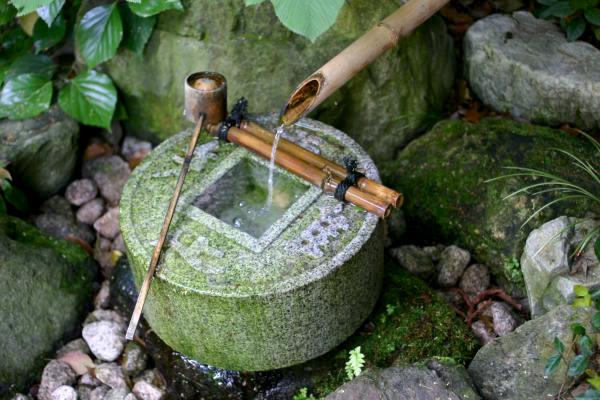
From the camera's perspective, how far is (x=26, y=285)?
3.83m

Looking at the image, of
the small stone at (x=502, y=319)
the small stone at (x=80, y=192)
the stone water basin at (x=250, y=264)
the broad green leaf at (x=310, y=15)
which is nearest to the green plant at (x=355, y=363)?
the stone water basin at (x=250, y=264)

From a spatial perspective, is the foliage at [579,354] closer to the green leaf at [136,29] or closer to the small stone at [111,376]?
the small stone at [111,376]

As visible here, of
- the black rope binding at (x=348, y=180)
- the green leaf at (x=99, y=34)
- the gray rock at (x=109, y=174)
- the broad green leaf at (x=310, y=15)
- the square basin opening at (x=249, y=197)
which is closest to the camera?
the broad green leaf at (x=310, y=15)

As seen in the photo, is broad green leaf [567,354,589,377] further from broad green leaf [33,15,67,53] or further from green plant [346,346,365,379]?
broad green leaf [33,15,67,53]

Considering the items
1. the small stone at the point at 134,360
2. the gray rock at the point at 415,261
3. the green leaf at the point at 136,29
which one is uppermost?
the green leaf at the point at 136,29

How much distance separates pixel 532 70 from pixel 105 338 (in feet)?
9.29

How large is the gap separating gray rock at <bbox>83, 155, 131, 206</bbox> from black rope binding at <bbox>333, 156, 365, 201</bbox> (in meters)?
1.81

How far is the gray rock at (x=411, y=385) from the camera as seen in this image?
290 cm

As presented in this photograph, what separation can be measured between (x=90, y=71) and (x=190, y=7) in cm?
79

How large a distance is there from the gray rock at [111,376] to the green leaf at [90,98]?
1.42 meters

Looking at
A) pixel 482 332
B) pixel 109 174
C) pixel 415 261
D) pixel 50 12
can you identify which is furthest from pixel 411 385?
pixel 50 12

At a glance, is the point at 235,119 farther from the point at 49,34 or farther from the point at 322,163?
the point at 49,34

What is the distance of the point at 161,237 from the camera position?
3227 mm

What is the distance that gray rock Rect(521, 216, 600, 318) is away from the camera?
11.4ft
